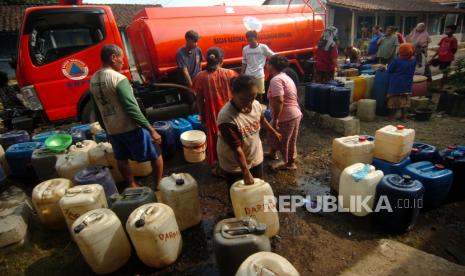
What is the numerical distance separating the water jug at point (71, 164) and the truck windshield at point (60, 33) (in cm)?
258

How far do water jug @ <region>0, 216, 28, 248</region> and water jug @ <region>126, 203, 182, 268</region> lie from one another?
4.73 feet

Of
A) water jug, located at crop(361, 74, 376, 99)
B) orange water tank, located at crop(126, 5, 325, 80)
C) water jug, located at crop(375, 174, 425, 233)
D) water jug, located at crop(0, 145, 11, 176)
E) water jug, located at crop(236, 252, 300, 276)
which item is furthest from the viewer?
water jug, located at crop(361, 74, 376, 99)

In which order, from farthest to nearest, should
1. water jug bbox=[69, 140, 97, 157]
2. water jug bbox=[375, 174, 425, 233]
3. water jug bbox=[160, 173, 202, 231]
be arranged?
water jug bbox=[69, 140, 97, 157]
water jug bbox=[160, 173, 202, 231]
water jug bbox=[375, 174, 425, 233]

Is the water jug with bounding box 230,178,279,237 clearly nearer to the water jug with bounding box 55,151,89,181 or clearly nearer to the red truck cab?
the water jug with bounding box 55,151,89,181

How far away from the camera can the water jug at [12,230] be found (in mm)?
2779

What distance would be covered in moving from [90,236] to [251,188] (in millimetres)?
1404

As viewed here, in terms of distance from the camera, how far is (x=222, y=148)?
2.66 meters

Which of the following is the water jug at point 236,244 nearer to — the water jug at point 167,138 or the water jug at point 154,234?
the water jug at point 154,234

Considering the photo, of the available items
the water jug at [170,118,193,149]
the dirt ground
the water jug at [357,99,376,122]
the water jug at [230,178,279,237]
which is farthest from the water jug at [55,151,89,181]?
the water jug at [357,99,376,122]

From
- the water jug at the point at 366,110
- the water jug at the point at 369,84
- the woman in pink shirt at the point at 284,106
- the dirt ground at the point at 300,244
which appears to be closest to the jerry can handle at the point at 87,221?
the dirt ground at the point at 300,244

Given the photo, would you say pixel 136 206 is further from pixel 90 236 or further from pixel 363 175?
pixel 363 175

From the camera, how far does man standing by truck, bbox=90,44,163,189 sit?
2.95m

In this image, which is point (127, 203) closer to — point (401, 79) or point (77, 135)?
point (77, 135)

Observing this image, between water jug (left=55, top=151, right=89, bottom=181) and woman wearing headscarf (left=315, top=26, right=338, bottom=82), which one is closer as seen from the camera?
water jug (left=55, top=151, right=89, bottom=181)
